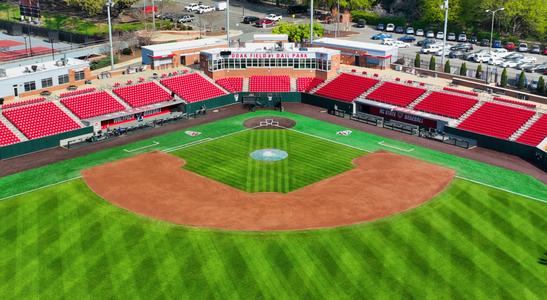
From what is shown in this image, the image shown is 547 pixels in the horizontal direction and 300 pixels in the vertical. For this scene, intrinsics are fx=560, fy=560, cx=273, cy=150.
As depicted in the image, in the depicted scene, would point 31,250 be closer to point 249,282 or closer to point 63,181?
point 63,181

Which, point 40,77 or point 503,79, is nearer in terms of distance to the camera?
Result: point 40,77

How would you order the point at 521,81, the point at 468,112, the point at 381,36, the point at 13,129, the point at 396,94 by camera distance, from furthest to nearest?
the point at 381,36, the point at 521,81, the point at 396,94, the point at 468,112, the point at 13,129

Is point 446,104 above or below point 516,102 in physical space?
below

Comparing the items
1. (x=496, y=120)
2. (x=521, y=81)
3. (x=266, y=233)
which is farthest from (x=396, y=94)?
A: (x=266, y=233)

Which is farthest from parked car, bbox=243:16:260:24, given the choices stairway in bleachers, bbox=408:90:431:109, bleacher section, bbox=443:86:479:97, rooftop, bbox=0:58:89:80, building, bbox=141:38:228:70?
bleacher section, bbox=443:86:479:97

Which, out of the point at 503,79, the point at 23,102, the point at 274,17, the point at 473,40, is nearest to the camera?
the point at 23,102

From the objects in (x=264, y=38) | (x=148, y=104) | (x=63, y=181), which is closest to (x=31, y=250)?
(x=63, y=181)

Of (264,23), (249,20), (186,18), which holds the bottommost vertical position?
(264,23)

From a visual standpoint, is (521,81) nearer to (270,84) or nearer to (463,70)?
(463,70)

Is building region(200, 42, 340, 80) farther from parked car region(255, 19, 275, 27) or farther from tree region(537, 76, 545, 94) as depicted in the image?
parked car region(255, 19, 275, 27)
